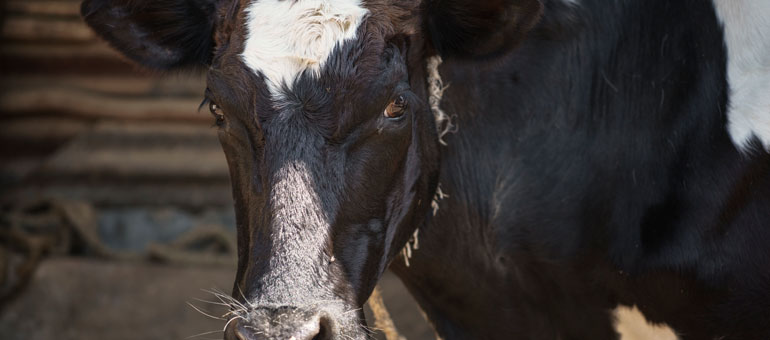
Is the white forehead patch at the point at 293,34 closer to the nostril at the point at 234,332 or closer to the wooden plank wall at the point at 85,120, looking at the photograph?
the nostril at the point at 234,332

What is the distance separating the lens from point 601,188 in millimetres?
2627

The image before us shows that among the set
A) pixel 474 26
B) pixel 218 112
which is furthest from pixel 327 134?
pixel 474 26

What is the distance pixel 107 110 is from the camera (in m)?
5.68

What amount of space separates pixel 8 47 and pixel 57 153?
766 millimetres

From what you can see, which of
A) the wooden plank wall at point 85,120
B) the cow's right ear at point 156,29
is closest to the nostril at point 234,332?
the cow's right ear at point 156,29

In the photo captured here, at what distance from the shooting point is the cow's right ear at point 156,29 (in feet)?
8.69

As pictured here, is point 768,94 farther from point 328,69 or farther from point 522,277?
point 328,69

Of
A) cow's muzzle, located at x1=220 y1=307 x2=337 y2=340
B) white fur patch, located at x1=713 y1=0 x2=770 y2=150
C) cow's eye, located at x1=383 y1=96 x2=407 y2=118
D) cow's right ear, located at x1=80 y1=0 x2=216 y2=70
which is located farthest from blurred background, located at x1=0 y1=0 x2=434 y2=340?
white fur patch, located at x1=713 y1=0 x2=770 y2=150

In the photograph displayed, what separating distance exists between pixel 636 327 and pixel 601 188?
17.6 inches

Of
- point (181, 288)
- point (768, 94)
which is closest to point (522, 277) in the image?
point (768, 94)

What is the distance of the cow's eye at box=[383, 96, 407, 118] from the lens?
7.37ft

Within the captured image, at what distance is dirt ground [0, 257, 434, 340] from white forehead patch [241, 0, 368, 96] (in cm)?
282

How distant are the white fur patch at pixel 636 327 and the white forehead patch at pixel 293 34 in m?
1.21

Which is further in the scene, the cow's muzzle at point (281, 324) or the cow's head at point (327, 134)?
the cow's head at point (327, 134)
